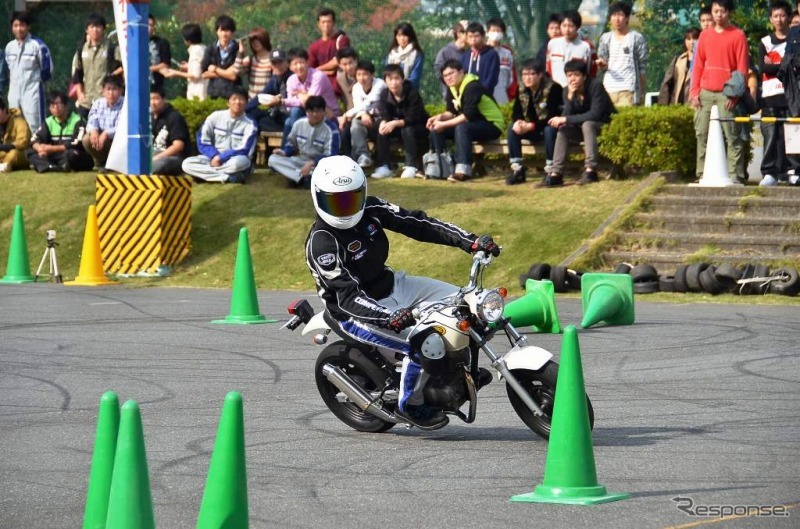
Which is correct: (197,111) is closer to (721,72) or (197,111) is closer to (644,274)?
(721,72)

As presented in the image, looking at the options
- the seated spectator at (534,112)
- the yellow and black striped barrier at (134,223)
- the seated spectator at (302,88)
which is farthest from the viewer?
the seated spectator at (302,88)

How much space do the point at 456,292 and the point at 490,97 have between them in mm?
12015

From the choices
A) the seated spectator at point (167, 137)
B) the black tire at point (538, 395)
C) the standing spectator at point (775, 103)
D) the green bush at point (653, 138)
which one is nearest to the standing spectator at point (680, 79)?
the green bush at point (653, 138)

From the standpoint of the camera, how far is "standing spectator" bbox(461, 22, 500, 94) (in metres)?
19.9

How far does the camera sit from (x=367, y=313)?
770cm

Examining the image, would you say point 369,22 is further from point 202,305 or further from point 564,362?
A: point 564,362

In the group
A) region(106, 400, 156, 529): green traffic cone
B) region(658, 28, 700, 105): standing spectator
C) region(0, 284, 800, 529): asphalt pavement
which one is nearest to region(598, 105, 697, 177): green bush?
region(658, 28, 700, 105): standing spectator

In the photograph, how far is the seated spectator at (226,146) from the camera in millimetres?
20062

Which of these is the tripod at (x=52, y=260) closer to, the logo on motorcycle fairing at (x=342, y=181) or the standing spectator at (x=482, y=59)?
the standing spectator at (x=482, y=59)

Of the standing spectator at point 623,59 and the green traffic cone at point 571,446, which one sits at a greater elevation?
the standing spectator at point 623,59

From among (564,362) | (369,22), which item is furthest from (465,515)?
(369,22)

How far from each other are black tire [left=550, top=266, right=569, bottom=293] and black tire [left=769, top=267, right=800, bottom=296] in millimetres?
2142

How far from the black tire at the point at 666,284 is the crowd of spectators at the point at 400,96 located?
9.13 feet

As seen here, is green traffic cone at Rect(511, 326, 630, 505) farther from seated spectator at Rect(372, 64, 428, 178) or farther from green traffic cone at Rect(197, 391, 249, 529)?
seated spectator at Rect(372, 64, 428, 178)
